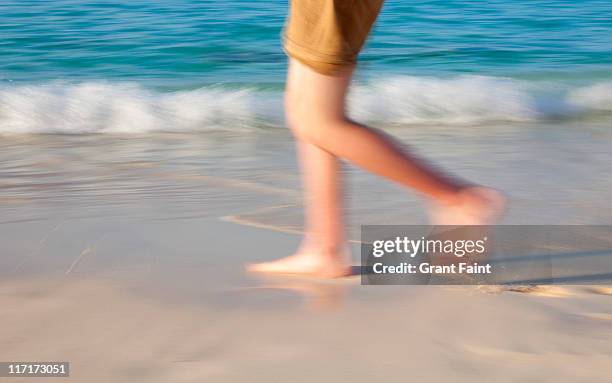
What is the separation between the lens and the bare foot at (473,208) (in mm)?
2064

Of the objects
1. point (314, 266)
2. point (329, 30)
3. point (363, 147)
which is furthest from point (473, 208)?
point (329, 30)

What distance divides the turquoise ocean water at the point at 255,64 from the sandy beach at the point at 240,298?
1339 millimetres

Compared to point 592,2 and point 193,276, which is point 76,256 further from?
point 592,2

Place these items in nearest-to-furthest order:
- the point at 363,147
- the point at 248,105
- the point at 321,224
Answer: the point at 363,147
the point at 321,224
the point at 248,105

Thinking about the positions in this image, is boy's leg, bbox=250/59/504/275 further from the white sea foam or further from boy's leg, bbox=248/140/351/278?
the white sea foam

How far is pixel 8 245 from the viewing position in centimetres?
246

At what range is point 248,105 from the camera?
4.79 meters

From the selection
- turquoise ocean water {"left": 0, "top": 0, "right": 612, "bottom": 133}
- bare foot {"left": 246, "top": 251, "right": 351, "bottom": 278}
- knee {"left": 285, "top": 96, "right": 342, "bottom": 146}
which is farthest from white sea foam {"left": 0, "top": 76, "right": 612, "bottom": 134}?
knee {"left": 285, "top": 96, "right": 342, "bottom": 146}

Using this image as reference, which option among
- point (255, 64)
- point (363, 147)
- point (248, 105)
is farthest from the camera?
point (255, 64)

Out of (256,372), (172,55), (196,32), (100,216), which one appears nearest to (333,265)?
(256,372)

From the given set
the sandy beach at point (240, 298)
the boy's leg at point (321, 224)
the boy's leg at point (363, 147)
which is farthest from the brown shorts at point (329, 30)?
the sandy beach at point (240, 298)

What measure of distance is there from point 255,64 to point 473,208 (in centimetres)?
443

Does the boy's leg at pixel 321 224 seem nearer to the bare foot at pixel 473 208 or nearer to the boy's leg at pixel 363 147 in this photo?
the boy's leg at pixel 363 147

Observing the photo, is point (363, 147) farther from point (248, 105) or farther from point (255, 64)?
point (255, 64)
